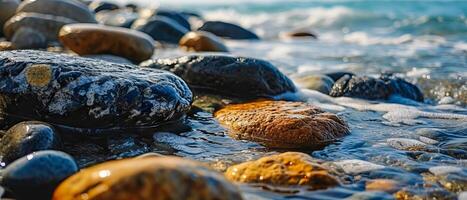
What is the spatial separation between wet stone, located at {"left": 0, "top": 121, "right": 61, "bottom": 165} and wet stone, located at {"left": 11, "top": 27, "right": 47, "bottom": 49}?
4.03 m

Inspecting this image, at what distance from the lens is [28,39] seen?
6.54 m

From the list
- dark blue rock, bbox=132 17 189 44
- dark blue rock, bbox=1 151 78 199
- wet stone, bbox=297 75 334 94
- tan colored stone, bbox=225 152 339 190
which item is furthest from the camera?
dark blue rock, bbox=132 17 189 44

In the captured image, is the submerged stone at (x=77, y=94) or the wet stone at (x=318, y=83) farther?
the wet stone at (x=318, y=83)

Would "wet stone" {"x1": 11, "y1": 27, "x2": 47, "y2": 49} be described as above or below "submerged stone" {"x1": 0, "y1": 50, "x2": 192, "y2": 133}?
below

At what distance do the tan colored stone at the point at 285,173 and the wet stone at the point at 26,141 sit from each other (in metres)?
0.92

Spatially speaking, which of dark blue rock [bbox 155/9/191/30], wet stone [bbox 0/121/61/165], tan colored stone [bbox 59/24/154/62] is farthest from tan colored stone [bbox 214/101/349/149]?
dark blue rock [bbox 155/9/191/30]

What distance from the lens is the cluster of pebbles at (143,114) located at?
5.78ft

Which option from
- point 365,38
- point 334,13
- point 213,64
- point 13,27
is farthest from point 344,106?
point 334,13

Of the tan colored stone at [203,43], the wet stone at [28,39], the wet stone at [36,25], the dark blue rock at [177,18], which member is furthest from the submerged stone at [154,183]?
the dark blue rock at [177,18]

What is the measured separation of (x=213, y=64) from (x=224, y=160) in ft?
6.47

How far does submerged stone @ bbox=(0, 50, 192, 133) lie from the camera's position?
3.12 metres

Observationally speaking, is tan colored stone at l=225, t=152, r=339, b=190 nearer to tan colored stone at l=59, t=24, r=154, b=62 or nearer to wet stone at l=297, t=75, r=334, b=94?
A: wet stone at l=297, t=75, r=334, b=94

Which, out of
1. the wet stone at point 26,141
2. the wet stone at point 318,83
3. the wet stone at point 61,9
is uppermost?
the wet stone at point 318,83

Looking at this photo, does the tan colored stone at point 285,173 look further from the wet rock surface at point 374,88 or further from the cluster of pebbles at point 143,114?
the wet rock surface at point 374,88
